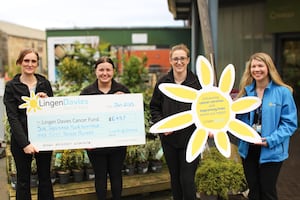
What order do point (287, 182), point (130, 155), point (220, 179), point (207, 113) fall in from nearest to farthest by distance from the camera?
point (207, 113)
point (220, 179)
point (130, 155)
point (287, 182)

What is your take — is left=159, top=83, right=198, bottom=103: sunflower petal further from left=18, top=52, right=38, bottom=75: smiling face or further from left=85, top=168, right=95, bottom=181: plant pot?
left=85, top=168, right=95, bottom=181: plant pot

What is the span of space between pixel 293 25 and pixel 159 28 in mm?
4747

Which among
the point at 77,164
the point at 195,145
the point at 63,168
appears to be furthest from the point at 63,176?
the point at 195,145

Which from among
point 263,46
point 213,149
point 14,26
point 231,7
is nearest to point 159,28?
point 231,7

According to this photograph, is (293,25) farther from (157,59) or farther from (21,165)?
(21,165)

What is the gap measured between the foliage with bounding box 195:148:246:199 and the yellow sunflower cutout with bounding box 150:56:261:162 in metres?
0.75

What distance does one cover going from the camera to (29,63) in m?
3.16

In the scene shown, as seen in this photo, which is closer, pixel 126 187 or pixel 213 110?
pixel 213 110

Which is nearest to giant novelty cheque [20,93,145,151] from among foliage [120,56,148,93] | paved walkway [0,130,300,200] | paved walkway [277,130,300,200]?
paved walkway [0,130,300,200]

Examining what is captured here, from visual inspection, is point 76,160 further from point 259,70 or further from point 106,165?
point 259,70

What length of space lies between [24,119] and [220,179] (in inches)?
78.0

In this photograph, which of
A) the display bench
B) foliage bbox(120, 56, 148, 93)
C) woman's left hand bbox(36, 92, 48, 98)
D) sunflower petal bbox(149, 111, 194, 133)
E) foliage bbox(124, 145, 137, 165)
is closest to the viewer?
sunflower petal bbox(149, 111, 194, 133)

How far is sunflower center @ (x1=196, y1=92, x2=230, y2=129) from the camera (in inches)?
121

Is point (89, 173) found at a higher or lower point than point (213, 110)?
lower
